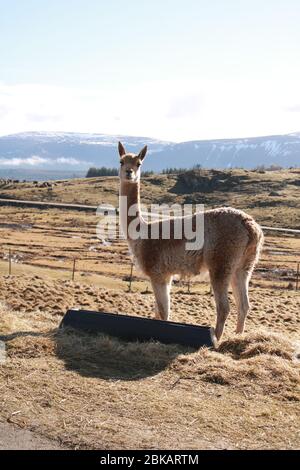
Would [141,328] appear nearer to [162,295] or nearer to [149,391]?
[162,295]

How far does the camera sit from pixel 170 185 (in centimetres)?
11988

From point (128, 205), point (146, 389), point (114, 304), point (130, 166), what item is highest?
point (130, 166)

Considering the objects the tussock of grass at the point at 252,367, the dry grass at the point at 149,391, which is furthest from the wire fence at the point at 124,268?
the dry grass at the point at 149,391

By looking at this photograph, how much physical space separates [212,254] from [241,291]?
111 centimetres

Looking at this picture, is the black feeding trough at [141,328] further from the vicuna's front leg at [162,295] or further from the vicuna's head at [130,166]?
the vicuna's head at [130,166]

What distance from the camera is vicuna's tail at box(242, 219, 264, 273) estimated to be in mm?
9398

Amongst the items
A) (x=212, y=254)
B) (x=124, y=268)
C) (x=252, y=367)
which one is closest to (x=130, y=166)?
(x=212, y=254)

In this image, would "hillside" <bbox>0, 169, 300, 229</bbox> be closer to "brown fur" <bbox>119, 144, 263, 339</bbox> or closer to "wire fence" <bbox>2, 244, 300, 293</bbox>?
"wire fence" <bbox>2, 244, 300, 293</bbox>

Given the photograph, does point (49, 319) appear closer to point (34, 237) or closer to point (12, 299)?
point (12, 299)

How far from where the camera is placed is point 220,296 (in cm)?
935

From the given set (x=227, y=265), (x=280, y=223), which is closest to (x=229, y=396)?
(x=227, y=265)

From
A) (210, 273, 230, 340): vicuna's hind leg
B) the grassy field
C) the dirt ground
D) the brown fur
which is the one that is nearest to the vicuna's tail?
the brown fur

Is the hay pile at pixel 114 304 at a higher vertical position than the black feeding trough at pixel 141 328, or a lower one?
lower

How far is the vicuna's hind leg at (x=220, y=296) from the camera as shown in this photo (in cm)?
926
